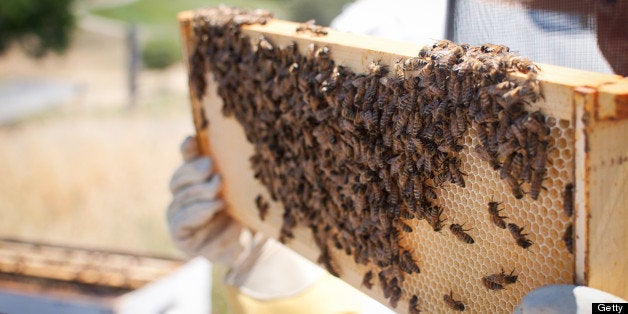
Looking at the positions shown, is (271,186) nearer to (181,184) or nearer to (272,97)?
(272,97)

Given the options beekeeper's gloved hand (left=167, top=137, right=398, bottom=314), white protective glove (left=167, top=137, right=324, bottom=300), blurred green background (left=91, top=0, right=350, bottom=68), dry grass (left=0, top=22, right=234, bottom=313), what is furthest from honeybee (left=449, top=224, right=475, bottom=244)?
blurred green background (left=91, top=0, right=350, bottom=68)

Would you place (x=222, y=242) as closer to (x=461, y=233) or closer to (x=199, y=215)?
(x=199, y=215)

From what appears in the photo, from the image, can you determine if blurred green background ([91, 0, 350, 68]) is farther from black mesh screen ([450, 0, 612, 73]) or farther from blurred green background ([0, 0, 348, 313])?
black mesh screen ([450, 0, 612, 73])

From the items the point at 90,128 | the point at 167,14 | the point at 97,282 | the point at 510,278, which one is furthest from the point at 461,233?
the point at 167,14

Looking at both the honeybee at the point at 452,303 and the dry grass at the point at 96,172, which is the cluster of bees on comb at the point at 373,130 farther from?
the dry grass at the point at 96,172

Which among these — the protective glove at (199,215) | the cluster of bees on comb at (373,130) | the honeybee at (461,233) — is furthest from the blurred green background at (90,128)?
the honeybee at (461,233)

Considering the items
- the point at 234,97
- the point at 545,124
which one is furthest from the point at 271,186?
the point at 545,124
